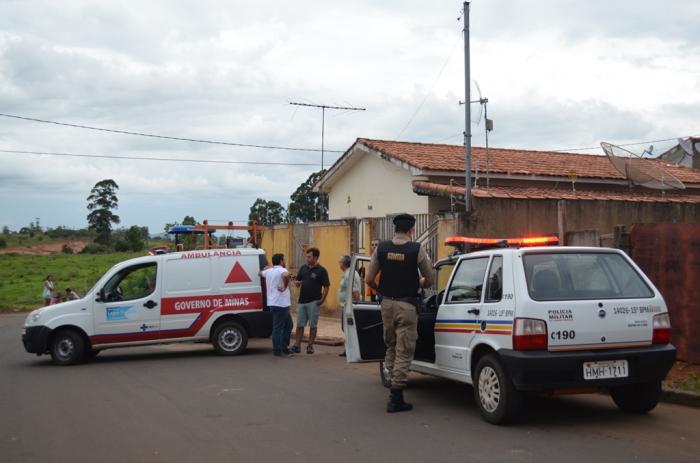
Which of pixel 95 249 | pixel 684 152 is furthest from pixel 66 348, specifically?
pixel 95 249

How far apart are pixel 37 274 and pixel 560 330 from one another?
45320 mm

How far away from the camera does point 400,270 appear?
7.64m

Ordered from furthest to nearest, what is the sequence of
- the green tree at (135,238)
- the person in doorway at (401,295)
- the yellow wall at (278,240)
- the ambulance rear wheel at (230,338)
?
the green tree at (135,238) < the yellow wall at (278,240) < the ambulance rear wheel at (230,338) < the person in doorway at (401,295)

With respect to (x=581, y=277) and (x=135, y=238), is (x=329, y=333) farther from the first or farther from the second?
(x=135, y=238)

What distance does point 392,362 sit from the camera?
784 cm

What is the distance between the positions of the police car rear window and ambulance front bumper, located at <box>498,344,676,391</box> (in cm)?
51

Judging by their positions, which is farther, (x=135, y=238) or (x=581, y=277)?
(x=135, y=238)

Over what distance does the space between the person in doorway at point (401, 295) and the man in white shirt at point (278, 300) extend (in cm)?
515

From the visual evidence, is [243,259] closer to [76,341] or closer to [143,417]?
[76,341]

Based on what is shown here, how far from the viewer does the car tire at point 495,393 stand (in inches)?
261

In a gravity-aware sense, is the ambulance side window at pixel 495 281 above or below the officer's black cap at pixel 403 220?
below

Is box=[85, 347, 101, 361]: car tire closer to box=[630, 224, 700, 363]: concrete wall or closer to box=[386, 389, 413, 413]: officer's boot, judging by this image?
box=[386, 389, 413, 413]: officer's boot

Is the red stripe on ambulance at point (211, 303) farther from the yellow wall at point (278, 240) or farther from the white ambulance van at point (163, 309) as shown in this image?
the yellow wall at point (278, 240)

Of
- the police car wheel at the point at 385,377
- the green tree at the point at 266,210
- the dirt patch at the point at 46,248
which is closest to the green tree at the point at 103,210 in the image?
the dirt patch at the point at 46,248
